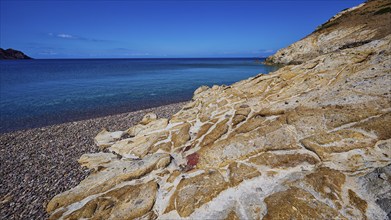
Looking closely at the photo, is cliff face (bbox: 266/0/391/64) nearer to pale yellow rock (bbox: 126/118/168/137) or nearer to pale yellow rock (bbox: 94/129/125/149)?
pale yellow rock (bbox: 126/118/168/137)

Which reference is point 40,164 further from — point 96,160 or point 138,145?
point 138,145

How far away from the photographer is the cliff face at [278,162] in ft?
18.6

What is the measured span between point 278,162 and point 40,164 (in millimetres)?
13087

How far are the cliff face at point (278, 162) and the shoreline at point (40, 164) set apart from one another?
1.11 m

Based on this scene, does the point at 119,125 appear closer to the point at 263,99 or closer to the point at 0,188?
the point at 0,188

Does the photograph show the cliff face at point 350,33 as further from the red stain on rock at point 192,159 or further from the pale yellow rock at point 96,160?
the pale yellow rock at point 96,160

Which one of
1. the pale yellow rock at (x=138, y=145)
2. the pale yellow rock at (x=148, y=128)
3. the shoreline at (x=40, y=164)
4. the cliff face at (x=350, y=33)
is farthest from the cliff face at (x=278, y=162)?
the cliff face at (x=350, y=33)

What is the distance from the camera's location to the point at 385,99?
7355 mm

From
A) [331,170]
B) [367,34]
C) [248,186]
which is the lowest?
[248,186]

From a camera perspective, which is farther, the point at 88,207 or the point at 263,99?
the point at 263,99

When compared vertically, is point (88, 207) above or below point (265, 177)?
below

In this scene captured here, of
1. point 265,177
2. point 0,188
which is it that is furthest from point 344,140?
point 0,188

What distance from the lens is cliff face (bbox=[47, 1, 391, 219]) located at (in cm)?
566

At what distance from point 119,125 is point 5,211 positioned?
34.3 feet
